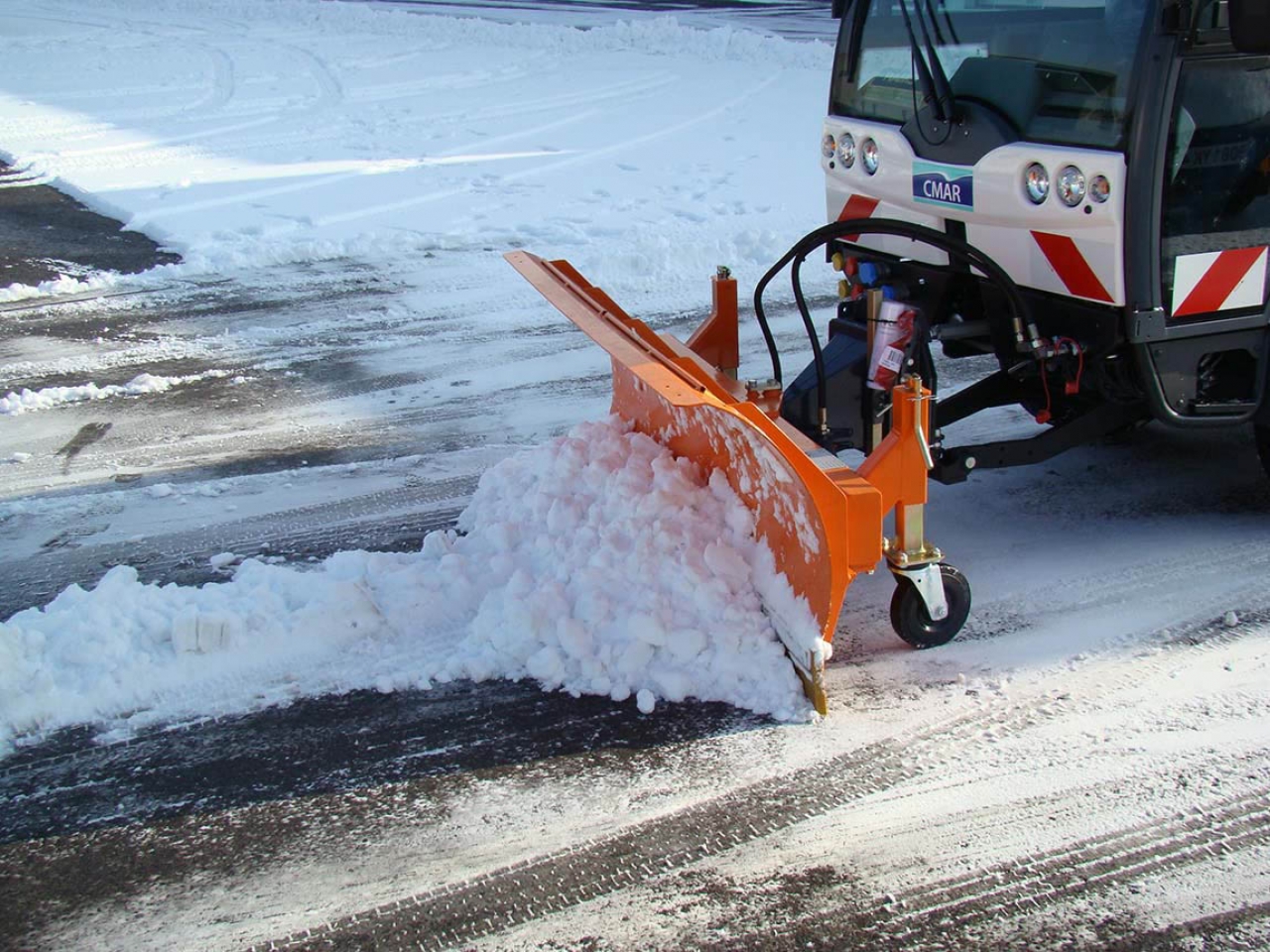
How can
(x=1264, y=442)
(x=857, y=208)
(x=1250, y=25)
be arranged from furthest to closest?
1. (x=857, y=208)
2. (x=1264, y=442)
3. (x=1250, y=25)

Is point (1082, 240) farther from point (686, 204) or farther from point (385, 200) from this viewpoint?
point (385, 200)

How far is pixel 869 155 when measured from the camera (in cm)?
439

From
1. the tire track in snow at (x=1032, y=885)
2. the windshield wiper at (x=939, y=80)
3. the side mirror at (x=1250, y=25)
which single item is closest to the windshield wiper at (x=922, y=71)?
the windshield wiper at (x=939, y=80)

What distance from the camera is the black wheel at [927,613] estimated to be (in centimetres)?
363

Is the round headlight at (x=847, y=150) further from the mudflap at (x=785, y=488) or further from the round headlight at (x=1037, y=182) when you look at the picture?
the mudflap at (x=785, y=488)

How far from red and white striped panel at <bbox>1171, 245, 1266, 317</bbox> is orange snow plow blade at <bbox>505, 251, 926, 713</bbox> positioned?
3.43 ft

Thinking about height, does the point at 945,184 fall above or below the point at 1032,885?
above

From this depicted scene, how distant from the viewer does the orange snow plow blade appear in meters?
3.29

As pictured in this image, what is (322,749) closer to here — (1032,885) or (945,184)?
(1032,885)

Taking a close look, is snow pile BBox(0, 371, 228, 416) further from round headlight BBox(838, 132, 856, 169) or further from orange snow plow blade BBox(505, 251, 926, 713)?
round headlight BBox(838, 132, 856, 169)

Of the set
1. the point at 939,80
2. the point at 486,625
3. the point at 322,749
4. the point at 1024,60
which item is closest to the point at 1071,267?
the point at 1024,60

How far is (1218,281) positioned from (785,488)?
4.89ft

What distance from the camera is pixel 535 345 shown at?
6770 mm

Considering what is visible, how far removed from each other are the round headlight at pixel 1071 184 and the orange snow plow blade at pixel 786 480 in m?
0.93
